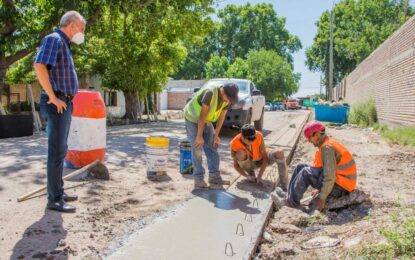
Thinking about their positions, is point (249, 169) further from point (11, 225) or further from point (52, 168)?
point (11, 225)

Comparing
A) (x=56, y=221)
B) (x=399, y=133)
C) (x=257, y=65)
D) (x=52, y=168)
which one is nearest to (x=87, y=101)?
(x=52, y=168)

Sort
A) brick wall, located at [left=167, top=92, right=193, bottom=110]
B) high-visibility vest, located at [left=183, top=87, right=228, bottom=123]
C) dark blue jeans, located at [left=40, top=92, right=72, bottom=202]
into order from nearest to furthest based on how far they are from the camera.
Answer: dark blue jeans, located at [left=40, top=92, right=72, bottom=202], high-visibility vest, located at [left=183, top=87, right=228, bottom=123], brick wall, located at [left=167, top=92, right=193, bottom=110]

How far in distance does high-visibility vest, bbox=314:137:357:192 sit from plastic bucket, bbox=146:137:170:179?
2446mm

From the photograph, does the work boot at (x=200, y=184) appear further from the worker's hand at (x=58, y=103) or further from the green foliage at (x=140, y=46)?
the green foliage at (x=140, y=46)

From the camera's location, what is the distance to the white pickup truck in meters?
12.9

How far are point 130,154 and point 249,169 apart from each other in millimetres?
3635

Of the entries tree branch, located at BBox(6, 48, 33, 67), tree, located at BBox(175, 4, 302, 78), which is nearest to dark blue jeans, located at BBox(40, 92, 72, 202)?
tree branch, located at BBox(6, 48, 33, 67)

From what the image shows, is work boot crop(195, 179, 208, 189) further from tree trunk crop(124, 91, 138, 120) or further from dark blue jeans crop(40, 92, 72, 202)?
tree trunk crop(124, 91, 138, 120)

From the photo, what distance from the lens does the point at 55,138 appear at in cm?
443

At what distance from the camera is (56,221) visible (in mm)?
4270

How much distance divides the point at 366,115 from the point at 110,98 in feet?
58.8

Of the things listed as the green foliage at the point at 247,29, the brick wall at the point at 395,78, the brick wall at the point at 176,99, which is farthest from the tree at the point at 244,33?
the brick wall at the point at 395,78

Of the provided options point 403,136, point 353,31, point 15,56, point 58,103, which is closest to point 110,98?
point 15,56

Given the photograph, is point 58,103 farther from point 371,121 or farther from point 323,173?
point 371,121
